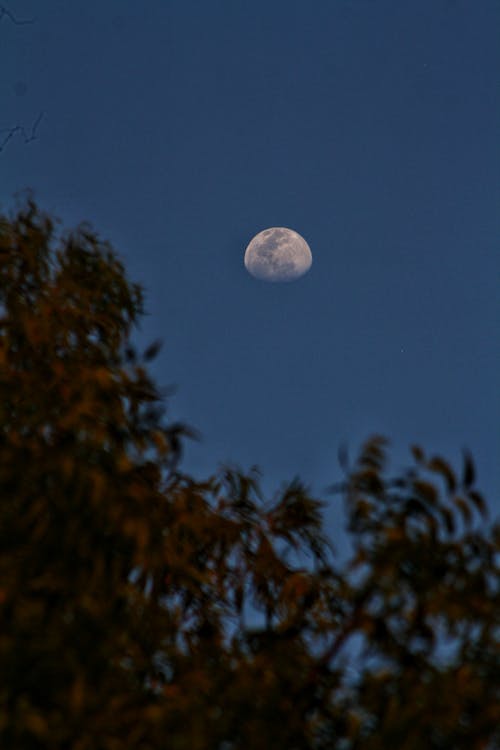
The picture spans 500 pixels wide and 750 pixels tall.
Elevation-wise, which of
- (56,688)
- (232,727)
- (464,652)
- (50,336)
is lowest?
(56,688)

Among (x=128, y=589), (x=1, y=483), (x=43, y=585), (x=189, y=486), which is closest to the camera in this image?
(x=43, y=585)

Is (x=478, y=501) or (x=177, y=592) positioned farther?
(x=177, y=592)

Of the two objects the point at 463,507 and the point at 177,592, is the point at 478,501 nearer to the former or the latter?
the point at 463,507

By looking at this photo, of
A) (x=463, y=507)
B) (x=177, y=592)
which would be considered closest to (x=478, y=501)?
(x=463, y=507)

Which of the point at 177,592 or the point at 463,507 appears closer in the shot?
the point at 463,507

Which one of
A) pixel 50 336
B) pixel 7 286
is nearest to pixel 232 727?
pixel 50 336

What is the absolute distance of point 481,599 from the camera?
16.8 ft

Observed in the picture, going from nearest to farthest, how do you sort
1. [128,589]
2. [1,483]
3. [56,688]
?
[56,688] → [1,483] → [128,589]

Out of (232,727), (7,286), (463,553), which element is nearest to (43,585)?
(232,727)

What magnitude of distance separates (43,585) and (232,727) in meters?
1.31

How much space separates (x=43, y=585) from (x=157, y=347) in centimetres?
185

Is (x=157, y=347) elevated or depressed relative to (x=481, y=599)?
elevated

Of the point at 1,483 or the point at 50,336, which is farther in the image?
the point at 50,336

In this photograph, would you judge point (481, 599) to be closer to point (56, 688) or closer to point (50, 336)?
point (56, 688)
